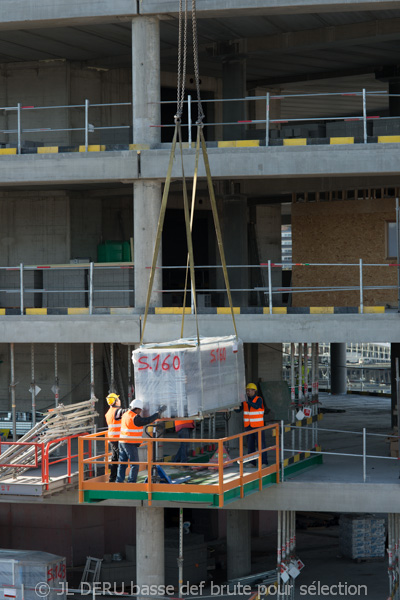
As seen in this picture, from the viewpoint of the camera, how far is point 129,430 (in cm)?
1644

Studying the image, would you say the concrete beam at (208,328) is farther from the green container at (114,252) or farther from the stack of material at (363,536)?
the stack of material at (363,536)

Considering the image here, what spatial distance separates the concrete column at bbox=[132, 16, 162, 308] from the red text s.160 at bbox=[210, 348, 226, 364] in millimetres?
4145

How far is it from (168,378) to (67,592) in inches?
265

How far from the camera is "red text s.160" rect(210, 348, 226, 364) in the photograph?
54.3 ft

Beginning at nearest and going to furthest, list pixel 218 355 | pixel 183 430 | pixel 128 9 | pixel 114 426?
pixel 218 355 < pixel 114 426 < pixel 183 430 < pixel 128 9

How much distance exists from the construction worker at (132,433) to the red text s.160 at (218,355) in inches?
48.3

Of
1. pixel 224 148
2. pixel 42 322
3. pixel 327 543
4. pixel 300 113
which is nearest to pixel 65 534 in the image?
pixel 42 322

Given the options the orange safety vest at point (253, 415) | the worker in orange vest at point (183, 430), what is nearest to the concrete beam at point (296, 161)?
the orange safety vest at point (253, 415)

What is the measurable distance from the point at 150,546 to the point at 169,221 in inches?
453

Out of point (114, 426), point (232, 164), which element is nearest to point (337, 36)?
point (232, 164)

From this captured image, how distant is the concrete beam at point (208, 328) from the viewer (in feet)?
64.1

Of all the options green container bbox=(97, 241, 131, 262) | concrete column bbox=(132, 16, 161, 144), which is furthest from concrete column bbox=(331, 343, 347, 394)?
concrete column bbox=(132, 16, 161, 144)

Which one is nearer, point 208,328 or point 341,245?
point 208,328

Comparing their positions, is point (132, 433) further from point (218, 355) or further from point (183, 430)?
point (218, 355)
